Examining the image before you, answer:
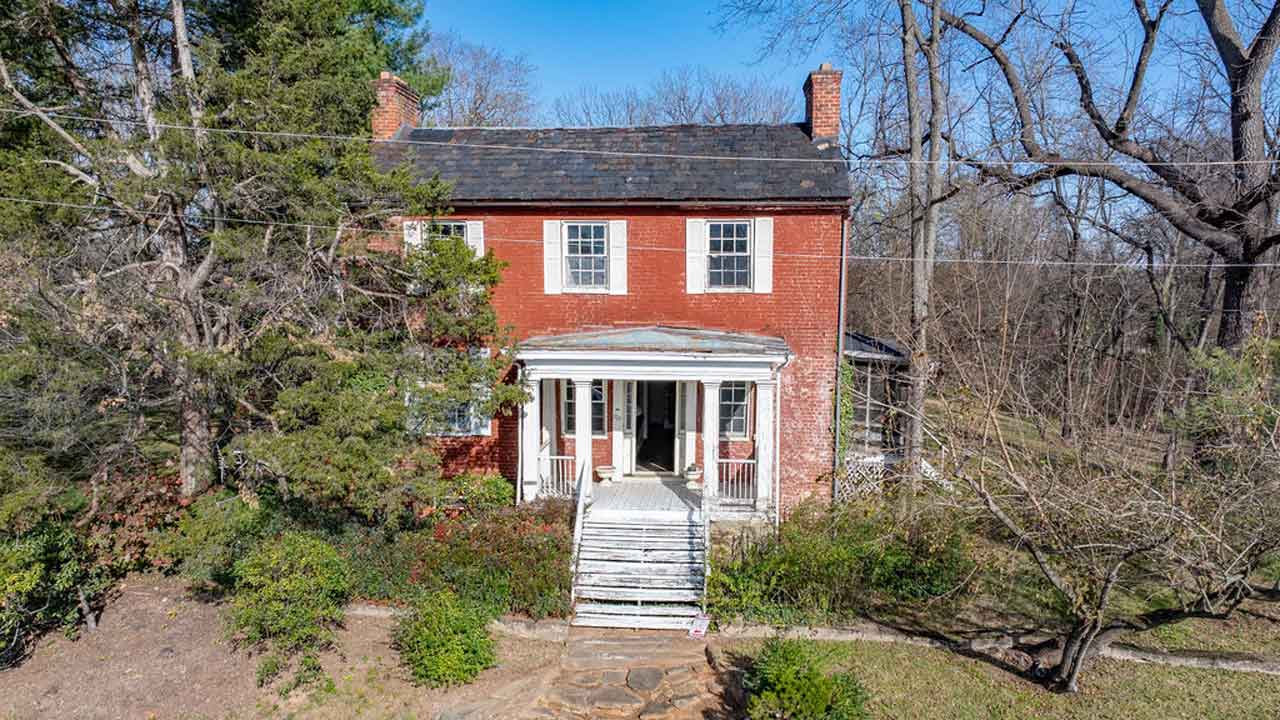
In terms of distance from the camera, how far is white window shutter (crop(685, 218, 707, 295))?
43.4ft

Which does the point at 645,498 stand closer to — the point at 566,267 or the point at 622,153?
the point at 566,267

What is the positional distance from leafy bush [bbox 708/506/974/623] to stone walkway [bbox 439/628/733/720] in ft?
3.73

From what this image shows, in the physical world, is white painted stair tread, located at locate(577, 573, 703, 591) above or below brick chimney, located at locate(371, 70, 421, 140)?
below

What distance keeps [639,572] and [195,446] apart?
7.80 meters

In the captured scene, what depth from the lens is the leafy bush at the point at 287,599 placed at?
27.5 feet

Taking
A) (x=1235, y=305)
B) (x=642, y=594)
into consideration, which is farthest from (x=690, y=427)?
(x=1235, y=305)

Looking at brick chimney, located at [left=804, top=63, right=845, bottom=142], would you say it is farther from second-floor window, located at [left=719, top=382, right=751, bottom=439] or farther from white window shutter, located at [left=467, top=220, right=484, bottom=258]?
white window shutter, located at [left=467, top=220, right=484, bottom=258]

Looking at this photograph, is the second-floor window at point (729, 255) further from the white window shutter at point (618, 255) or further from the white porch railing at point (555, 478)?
the white porch railing at point (555, 478)

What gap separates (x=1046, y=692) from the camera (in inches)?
315

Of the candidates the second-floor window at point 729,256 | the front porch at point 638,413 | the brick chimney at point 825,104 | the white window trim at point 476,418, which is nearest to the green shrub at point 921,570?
the front porch at point 638,413

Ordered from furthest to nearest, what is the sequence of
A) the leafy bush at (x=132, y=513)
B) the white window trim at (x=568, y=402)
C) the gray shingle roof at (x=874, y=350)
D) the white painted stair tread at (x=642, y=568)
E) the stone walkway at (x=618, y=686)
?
the gray shingle roof at (x=874, y=350), the white window trim at (x=568, y=402), the leafy bush at (x=132, y=513), the white painted stair tread at (x=642, y=568), the stone walkway at (x=618, y=686)

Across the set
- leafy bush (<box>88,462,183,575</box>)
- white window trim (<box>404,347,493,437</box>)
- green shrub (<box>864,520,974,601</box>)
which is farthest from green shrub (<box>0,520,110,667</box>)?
green shrub (<box>864,520,974,601</box>)

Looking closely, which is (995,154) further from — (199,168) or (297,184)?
(199,168)

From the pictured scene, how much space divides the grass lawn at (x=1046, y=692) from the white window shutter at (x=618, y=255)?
7586 mm
